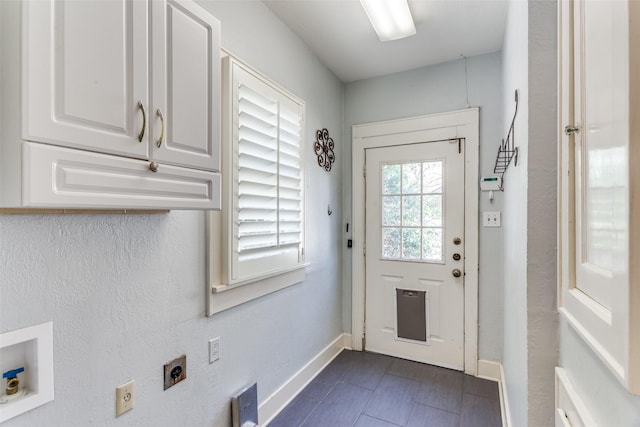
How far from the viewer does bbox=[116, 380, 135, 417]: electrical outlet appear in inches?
45.7

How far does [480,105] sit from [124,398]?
2825 mm

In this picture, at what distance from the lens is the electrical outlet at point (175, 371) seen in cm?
134

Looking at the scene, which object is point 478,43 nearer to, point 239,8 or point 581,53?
point 239,8

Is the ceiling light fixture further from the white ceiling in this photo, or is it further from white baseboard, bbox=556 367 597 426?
white baseboard, bbox=556 367 597 426

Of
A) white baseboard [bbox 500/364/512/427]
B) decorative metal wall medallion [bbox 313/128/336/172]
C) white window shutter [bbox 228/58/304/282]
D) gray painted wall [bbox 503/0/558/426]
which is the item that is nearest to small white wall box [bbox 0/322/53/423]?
white window shutter [bbox 228/58/304/282]

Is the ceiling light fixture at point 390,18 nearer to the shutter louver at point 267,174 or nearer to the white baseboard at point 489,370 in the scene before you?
the shutter louver at point 267,174

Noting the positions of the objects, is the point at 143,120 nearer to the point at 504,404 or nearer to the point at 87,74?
the point at 87,74

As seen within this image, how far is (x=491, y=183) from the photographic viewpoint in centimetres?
243

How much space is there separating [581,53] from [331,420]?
6.89 feet

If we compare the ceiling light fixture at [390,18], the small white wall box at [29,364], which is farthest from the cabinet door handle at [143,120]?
the ceiling light fixture at [390,18]

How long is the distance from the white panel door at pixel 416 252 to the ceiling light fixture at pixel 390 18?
90 centimetres

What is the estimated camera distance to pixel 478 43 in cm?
234

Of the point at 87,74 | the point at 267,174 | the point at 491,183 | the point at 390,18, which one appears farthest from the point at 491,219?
the point at 87,74

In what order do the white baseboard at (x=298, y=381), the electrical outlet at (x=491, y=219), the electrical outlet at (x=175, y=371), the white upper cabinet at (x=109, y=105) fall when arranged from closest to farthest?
1. the white upper cabinet at (x=109, y=105)
2. the electrical outlet at (x=175, y=371)
3. the white baseboard at (x=298, y=381)
4. the electrical outlet at (x=491, y=219)
